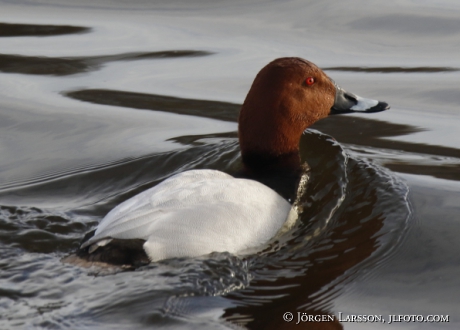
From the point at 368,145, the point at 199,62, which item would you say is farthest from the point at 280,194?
the point at 199,62

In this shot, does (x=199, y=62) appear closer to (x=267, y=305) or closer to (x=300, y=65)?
(x=300, y=65)

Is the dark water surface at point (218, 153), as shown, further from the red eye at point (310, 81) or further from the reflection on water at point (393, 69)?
the red eye at point (310, 81)

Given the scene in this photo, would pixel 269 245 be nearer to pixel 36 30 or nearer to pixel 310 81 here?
pixel 310 81

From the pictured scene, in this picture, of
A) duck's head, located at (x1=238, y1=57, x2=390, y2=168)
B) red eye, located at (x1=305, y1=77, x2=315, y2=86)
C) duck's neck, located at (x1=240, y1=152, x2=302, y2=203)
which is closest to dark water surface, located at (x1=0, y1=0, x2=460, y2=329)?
duck's neck, located at (x1=240, y1=152, x2=302, y2=203)

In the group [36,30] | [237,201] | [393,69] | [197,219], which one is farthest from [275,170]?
[36,30]

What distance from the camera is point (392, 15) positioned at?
873 centimetres

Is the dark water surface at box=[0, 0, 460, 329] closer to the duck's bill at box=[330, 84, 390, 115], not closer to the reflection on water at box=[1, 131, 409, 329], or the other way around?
the reflection on water at box=[1, 131, 409, 329]

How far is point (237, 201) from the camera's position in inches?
156

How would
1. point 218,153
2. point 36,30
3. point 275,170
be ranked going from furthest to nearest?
point 36,30 → point 218,153 → point 275,170

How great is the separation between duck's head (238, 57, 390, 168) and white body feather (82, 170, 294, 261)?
0.59 m

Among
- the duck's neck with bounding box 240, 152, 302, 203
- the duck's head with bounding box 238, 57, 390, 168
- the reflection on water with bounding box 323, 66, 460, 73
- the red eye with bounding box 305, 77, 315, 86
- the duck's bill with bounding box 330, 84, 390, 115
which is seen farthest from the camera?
the reflection on water with bounding box 323, 66, 460, 73

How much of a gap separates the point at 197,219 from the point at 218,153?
5.84 feet

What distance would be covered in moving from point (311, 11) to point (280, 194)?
5.04 meters

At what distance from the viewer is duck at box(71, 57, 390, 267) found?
12.1ft
